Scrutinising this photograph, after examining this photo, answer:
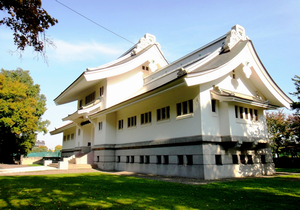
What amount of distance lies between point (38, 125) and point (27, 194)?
30222 mm

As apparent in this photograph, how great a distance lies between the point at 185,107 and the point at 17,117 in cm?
2459

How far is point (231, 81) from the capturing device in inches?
619

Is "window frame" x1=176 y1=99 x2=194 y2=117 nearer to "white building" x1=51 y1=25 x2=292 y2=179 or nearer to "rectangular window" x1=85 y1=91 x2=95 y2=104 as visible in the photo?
"white building" x1=51 y1=25 x2=292 y2=179

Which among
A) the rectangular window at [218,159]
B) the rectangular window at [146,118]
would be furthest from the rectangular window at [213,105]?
the rectangular window at [146,118]

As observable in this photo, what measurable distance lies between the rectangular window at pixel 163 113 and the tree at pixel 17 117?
21.6 m

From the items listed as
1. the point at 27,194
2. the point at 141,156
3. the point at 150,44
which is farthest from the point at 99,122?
the point at 27,194

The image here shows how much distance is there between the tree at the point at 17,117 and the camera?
2906 centimetres

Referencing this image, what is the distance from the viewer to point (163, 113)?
16.5m

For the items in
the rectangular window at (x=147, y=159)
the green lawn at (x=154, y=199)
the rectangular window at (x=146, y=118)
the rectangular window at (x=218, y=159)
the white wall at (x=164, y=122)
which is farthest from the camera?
the rectangular window at (x=146, y=118)

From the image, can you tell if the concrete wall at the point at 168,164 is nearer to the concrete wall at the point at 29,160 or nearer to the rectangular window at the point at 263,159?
the rectangular window at the point at 263,159

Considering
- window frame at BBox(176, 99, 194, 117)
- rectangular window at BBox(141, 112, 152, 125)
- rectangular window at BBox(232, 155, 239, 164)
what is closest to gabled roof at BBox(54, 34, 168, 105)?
rectangular window at BBox(141, 112, 152, 125)

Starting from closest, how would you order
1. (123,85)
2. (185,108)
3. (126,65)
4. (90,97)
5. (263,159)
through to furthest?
(185,108), (263,159), (126,65), (123,85), (90,97)

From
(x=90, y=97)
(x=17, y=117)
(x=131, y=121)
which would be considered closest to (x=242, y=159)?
(x=131, y=121)

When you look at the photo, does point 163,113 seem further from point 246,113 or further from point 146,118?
point 246,113
